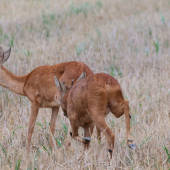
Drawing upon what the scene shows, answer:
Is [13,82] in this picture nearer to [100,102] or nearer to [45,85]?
[45,85]

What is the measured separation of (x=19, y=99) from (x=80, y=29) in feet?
21.6

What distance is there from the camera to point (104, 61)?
368 inches

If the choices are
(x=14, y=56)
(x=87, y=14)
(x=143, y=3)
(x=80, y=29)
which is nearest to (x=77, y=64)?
(x=14, y=56)

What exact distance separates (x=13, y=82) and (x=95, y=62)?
13.8 ft

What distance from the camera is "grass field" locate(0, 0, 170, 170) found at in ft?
13.0

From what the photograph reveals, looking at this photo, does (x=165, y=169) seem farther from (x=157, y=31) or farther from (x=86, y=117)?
(x=157, y=31)

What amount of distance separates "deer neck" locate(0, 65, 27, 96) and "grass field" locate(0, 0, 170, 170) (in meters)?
0.50

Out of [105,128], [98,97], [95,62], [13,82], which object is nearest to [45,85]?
[13,82]

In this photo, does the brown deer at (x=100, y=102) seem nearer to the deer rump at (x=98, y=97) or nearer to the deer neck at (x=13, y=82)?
the deer rump at (x=98, y=97)

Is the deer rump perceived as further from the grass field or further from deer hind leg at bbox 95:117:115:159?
the grass field

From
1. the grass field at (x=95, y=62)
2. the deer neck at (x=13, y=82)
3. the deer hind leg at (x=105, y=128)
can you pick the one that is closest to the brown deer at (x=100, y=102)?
the deer hind leg at (x=105, y=128)

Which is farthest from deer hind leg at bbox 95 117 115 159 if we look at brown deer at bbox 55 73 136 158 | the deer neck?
the deer neck

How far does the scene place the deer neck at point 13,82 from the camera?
213 inches

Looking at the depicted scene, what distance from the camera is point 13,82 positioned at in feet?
17.9
